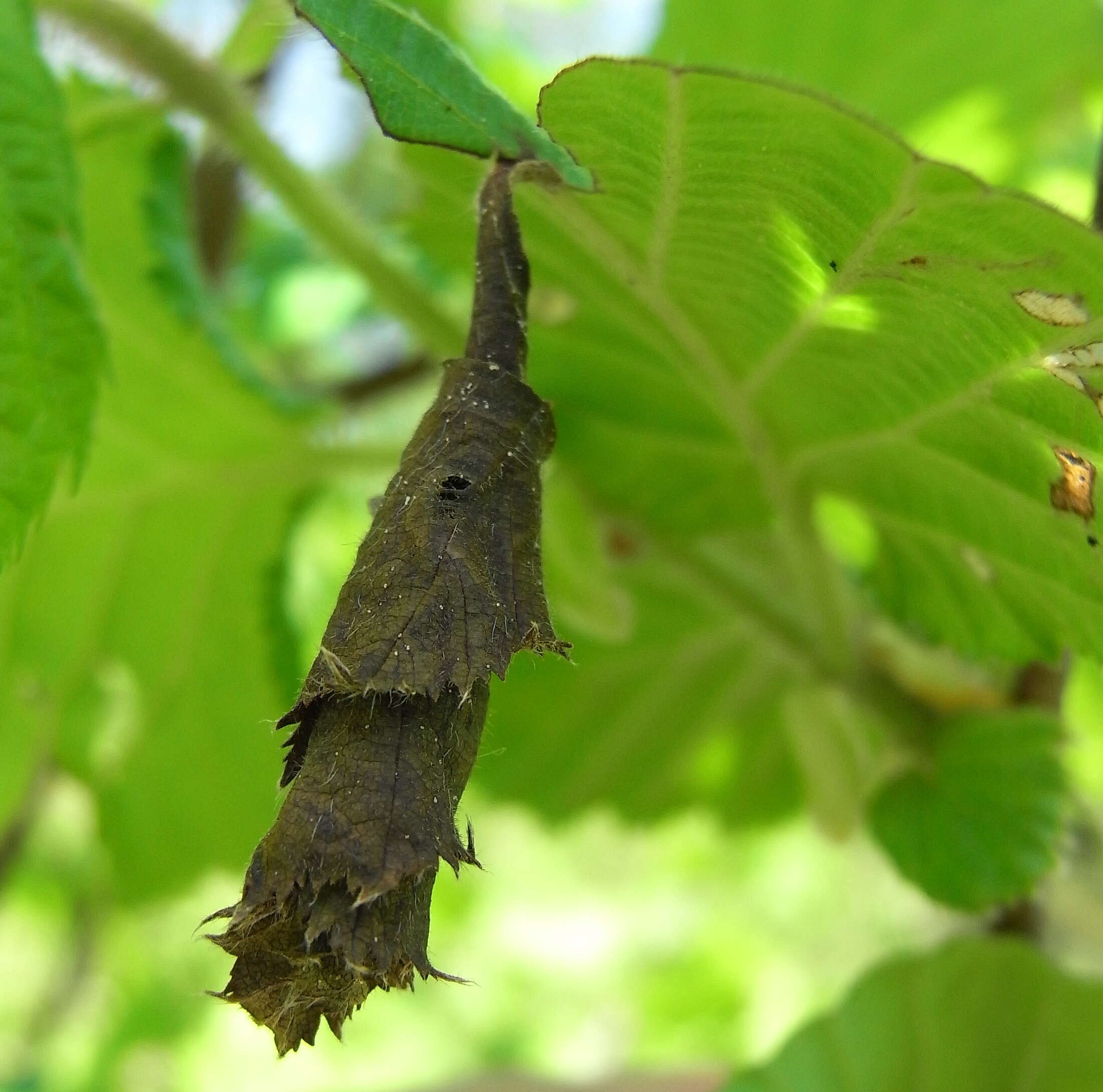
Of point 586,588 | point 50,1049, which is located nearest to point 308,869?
point 586,588

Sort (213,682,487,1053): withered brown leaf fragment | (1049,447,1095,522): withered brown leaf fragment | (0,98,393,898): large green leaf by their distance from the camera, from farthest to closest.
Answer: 1. (0,98,393,898): large green leaf
2. (1049,447,1095,522): withered brown leaf fragment
3. (213,682,487,1053): withered brown leaf fragment

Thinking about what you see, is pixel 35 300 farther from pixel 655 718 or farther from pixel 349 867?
pixel 655 718

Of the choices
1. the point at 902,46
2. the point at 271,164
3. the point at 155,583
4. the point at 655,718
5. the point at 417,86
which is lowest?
the point at 417,86

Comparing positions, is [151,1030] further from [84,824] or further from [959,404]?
[959,404]

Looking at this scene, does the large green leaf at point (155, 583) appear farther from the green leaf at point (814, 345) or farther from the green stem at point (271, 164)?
the green leaf at point (814, 345)

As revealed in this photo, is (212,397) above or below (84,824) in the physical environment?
below

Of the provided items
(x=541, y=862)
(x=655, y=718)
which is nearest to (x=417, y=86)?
(x=655, y=718)

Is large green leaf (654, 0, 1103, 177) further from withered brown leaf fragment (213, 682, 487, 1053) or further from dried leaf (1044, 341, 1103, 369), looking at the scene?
withered brown leaf fragment (213, 682, 487, 1053)

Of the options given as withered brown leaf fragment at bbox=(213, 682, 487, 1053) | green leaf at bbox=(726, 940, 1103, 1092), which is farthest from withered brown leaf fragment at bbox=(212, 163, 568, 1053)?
green leaf at bbox=(726, 940, 1103, 1092)
